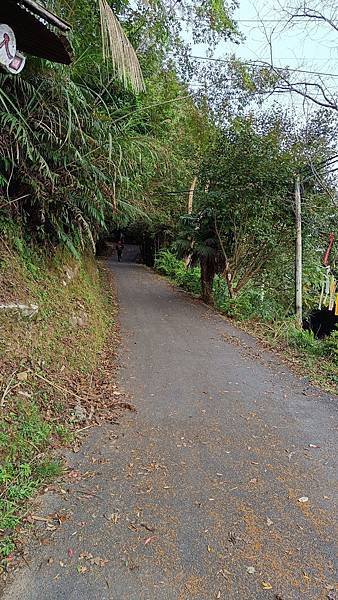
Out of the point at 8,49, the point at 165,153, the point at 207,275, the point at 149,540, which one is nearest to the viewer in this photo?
the point at 149,540

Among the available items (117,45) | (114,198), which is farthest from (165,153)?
(117,45)

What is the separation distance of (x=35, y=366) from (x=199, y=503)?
186cm

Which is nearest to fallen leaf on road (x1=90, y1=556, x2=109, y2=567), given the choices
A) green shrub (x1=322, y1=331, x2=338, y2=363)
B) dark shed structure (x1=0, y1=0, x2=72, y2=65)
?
dark shed structure (x1=0, y1=0, x2=72, y2=65)

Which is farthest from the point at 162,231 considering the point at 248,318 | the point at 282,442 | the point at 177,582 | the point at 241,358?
the point at 177,582

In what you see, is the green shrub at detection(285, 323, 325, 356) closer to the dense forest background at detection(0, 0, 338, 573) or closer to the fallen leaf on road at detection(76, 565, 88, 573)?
the dense forest background at detection(0, 0, 338, 573)

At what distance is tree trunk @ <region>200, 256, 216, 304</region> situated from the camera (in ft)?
33.8

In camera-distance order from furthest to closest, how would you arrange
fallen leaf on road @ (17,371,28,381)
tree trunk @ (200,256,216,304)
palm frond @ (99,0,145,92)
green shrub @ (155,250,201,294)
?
green shrub @ (155,250,201,294), tree trunk @ (200,256,216,304), fallen leaf on road @ (17,371,28,381), palm frond @ (99,0,145,92)

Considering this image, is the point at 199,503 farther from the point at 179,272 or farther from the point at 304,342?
the point at 179,272

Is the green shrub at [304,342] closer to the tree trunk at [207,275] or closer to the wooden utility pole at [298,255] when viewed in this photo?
the wooden utility pole at [298,255]

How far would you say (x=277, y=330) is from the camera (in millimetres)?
7812

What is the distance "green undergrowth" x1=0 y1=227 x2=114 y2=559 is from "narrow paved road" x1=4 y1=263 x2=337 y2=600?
21cm

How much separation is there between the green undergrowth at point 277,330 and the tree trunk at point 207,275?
0.65 ft

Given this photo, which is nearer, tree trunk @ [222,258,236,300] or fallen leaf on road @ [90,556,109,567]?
fallen leaf on road @ [90,556,109,567]

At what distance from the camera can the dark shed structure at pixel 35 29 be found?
7.66 feet
